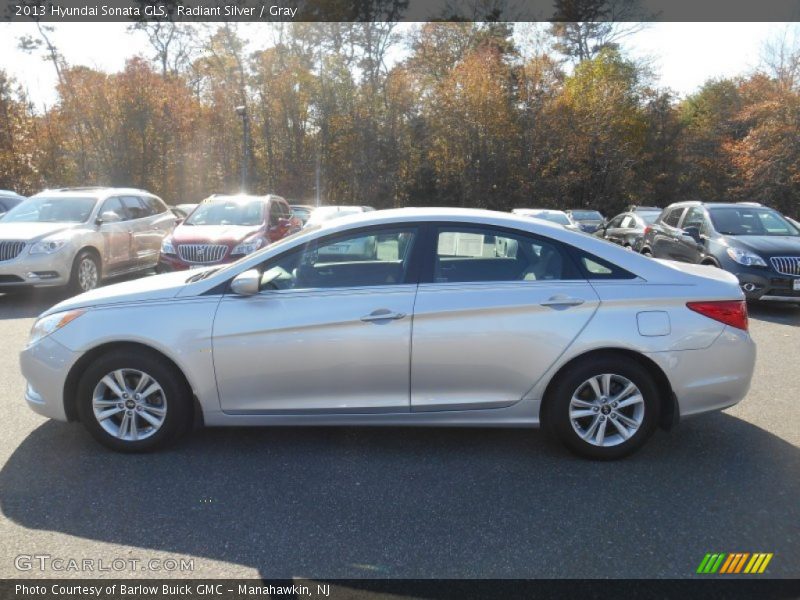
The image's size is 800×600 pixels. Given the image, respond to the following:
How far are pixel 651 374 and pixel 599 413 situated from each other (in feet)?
1.42

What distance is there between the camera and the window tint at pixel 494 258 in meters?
4.22

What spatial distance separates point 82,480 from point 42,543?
27.9 inches

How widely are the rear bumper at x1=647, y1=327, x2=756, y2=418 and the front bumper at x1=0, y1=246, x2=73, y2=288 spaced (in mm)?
9123

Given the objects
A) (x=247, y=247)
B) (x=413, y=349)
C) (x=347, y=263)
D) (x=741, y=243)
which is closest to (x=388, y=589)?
(x=413, y=349)

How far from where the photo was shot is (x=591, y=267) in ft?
13.9

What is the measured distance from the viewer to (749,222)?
34.9ft

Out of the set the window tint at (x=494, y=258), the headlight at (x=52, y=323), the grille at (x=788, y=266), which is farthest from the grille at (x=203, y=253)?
the grille at (x=788, y=266)

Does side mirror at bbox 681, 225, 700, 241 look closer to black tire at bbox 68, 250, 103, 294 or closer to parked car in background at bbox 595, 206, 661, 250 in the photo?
parked car in background at bbox 595, 206, 661, 250

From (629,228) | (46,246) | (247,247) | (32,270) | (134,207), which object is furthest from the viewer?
(629,228)

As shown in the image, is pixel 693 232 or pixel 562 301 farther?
pixel 693 232

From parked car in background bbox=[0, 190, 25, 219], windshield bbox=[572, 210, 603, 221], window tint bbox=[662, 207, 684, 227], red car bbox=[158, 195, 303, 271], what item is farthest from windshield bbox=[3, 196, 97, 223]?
windshield bbox=[572, 210, 603, 221]

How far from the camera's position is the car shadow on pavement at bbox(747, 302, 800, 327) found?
923 centimetres

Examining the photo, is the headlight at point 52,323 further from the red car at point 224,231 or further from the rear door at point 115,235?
the rear door at point 115,235

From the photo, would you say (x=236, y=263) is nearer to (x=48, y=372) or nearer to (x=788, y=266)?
(x=48, y=372)
